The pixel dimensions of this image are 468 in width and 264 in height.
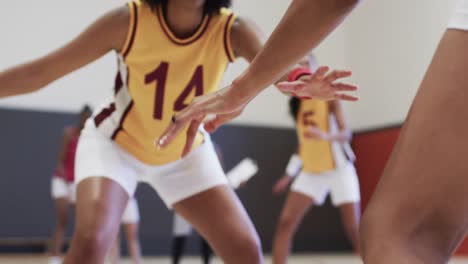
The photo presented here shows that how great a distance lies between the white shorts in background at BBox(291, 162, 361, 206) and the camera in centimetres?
555

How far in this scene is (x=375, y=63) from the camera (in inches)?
440

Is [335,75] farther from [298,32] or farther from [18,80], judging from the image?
[18,80]

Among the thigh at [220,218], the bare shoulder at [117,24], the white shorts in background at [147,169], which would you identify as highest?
the bare shoulder at [117,24]

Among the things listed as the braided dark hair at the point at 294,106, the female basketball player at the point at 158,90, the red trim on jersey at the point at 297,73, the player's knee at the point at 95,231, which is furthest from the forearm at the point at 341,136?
the player's knee at the point at 95,231

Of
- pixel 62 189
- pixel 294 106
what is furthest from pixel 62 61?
pixel 62 189

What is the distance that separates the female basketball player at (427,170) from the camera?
101cm

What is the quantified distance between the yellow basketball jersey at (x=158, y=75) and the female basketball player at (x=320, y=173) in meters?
2.86

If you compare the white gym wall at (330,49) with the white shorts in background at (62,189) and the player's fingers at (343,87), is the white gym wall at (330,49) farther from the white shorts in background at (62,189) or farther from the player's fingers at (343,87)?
the player's fingers at (343,87)

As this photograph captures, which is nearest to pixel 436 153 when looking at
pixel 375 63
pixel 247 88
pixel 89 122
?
pixel 247 88

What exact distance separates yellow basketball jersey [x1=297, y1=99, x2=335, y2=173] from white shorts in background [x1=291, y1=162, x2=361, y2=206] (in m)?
0.06

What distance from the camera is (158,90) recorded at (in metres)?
2.58

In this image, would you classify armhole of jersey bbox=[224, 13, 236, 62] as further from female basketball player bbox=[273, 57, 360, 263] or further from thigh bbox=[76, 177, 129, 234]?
female basketball player bbox=[273, 57, 360, 263]

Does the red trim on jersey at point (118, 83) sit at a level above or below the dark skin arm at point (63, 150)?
above

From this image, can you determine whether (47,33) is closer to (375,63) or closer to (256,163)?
(256,163)
